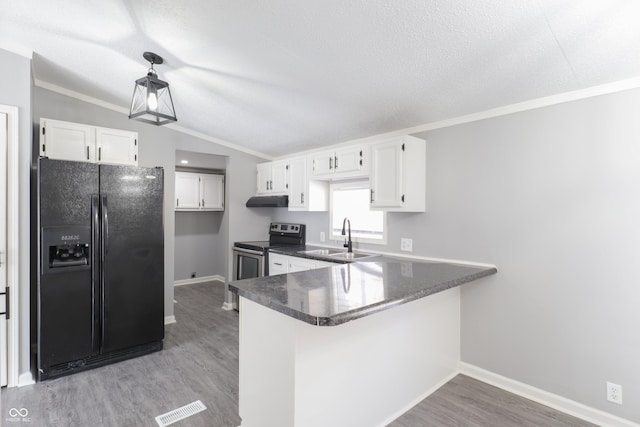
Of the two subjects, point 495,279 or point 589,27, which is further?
point 495,279

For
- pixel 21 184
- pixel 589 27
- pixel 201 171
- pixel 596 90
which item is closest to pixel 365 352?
pixel 589 27

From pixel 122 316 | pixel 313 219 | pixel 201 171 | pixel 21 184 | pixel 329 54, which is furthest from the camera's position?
pixel 201 171

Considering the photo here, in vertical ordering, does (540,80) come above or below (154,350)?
above

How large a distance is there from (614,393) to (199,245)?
5.83 metres

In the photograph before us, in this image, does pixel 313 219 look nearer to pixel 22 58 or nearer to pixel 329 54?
pixel 329 54

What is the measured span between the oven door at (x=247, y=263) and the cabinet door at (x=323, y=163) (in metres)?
1.26

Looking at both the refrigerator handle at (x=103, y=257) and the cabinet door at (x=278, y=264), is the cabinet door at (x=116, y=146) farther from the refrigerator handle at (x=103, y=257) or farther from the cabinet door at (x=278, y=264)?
the cabinet door at (x=278, y=264)

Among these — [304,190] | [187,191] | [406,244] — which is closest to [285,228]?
[304,190]

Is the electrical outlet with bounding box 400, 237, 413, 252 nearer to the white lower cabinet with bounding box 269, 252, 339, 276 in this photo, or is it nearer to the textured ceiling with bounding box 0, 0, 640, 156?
the white lower cabinet with bounding box 269, 252, 339, 276

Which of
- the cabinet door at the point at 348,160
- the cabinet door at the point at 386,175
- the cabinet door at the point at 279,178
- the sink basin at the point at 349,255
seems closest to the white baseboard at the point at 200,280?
the cabinet door at the point at 279,178

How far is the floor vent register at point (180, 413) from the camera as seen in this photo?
83.0 inches

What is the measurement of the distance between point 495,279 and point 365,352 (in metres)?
1.39

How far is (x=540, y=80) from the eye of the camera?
6.89ft

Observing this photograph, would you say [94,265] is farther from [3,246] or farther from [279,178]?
[279,178]
